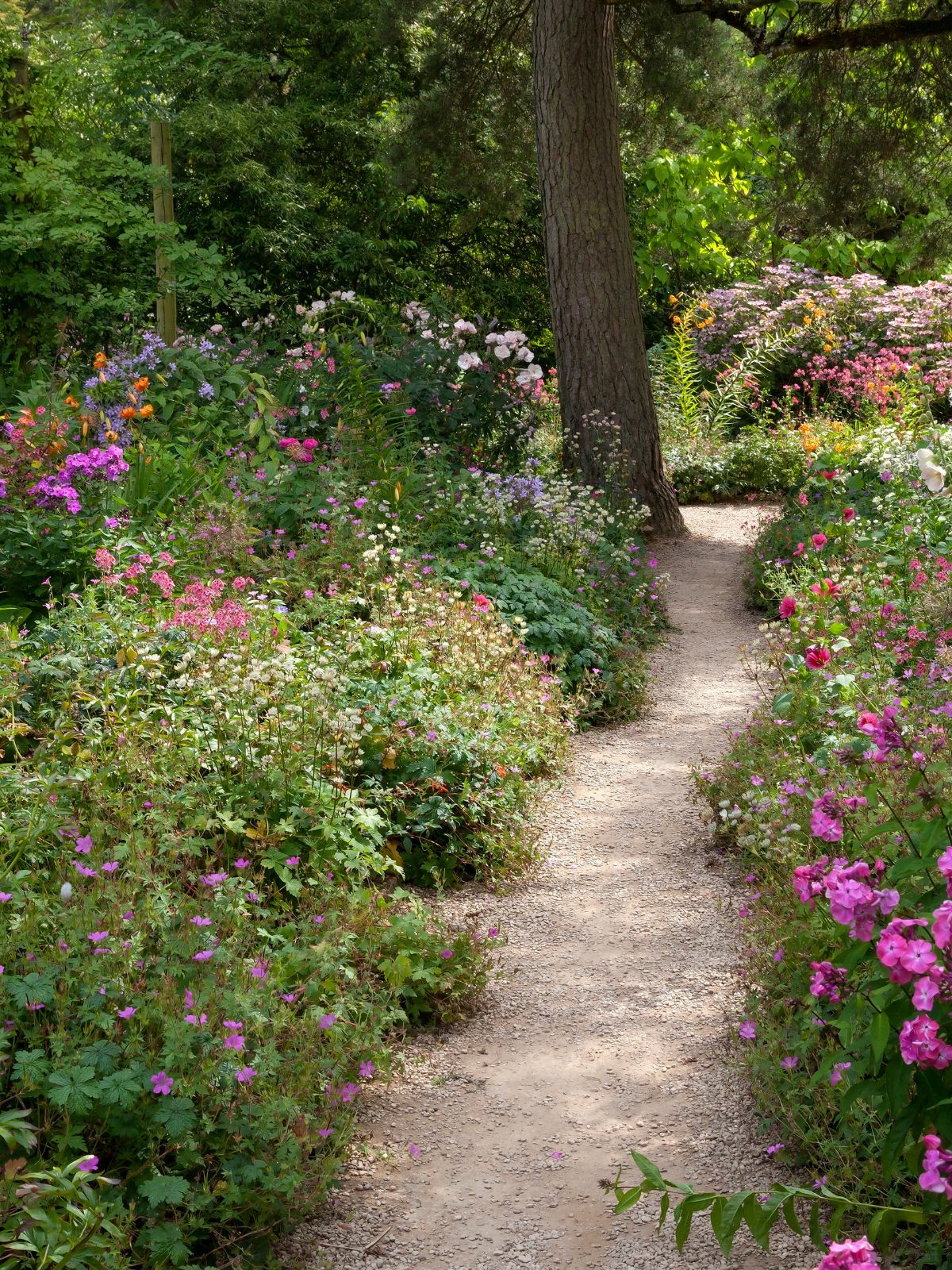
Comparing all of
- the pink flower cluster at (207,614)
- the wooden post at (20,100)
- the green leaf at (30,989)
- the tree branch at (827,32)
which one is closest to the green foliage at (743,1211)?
the green leaf at (30,989)

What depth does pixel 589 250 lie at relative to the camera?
28.5 ft

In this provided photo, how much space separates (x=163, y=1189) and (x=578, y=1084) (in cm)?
124

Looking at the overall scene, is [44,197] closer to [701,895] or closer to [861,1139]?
[701,895]

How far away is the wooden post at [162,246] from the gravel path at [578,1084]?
18.1 ft

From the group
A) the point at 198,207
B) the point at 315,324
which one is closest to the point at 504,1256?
the point at 315,324

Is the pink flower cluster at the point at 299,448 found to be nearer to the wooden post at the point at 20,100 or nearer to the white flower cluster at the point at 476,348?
the white flower cluster at the point at 476,348

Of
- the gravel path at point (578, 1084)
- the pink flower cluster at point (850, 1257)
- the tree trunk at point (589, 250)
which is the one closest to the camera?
the pink flower cluster at point (850, 1257)

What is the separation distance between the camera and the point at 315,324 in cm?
845

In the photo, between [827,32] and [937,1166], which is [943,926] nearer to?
[937,1166]

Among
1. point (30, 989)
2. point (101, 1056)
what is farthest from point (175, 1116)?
point (30, 989)

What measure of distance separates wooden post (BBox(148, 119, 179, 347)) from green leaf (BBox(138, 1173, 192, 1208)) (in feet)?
24.1

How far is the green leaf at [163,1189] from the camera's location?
232cm

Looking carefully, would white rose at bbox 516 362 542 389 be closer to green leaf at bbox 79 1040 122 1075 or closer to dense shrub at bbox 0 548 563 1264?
dense shrub at bbox 0 548 563 1264

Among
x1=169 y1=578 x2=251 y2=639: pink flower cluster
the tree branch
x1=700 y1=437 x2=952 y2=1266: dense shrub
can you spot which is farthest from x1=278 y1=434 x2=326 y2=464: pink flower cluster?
the tree branch
